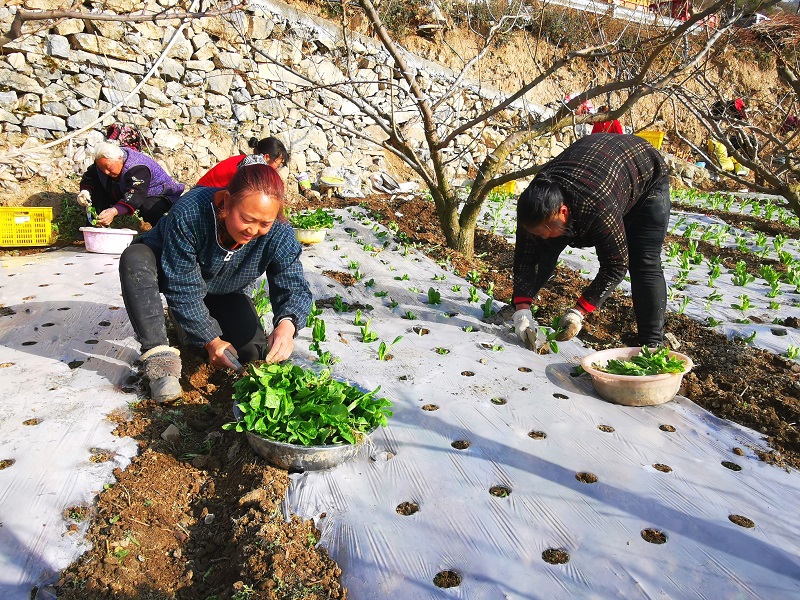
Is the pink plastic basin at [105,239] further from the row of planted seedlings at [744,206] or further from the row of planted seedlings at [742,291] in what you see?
the row of planted seedlings at [744,206]

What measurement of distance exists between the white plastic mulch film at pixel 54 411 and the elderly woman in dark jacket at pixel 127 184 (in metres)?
1.15

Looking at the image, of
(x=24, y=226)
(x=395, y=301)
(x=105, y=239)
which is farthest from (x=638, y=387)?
(x=24, y=226)

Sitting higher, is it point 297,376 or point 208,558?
point 297,376

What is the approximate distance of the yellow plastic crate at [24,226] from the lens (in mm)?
5285

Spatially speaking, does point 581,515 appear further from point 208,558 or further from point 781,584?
point 208,558

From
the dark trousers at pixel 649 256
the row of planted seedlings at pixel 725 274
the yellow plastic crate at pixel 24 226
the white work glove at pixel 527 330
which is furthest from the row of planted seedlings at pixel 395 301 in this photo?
the yellow plastic crate at pixel 24 226

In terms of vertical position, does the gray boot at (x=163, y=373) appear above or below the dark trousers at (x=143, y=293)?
below

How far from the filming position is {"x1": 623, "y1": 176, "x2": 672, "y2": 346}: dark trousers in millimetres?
2891

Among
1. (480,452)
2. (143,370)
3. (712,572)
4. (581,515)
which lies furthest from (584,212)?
(143,370)

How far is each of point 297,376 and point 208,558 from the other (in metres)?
0.65

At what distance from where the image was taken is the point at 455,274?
459cm

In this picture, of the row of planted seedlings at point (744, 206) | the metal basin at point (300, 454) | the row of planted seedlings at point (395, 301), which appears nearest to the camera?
the row of planted seedlings at point (395, 301)

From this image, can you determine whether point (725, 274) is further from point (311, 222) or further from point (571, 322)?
point (311, 222)

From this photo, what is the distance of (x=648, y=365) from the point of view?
102 inches
